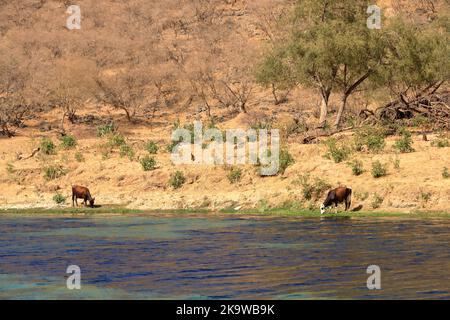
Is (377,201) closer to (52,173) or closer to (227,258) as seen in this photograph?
(227,258)

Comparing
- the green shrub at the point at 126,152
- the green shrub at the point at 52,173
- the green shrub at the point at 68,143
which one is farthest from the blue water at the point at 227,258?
the green shrub at the point at 68,143

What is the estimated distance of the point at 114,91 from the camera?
60.7 metres

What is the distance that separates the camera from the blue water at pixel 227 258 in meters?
16.3

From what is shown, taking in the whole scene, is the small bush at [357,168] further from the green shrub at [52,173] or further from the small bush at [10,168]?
the small bush at [10,168]

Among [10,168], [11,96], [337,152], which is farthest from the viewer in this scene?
[11,96]

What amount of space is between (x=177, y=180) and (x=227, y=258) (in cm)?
1553

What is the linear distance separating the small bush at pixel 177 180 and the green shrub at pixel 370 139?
7.63m

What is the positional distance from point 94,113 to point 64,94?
171 inches

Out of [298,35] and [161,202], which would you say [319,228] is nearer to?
[161,202]

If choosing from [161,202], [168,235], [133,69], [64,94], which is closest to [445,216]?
[168,235]

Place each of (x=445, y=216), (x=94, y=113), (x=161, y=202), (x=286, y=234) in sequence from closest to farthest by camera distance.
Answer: (x=286, y=234) < (x=445, y=216) < (x=161, y=202) < (x=94, y=113)

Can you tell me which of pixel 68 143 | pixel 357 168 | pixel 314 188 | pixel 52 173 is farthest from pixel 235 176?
pixel 68 143

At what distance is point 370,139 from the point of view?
3612 cm

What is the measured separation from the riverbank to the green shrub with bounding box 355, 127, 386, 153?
669cm
